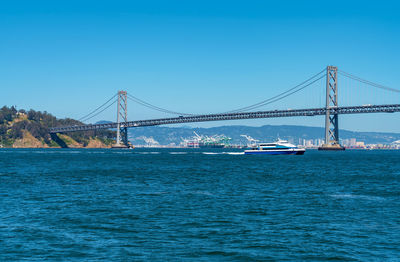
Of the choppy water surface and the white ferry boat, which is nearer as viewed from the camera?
the choppy water surface

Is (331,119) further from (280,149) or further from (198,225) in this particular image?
(198,225)

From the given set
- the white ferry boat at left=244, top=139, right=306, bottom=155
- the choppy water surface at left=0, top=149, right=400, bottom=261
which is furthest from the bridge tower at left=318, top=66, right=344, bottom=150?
the choppy water surface at left=0, top=149, right=400, bottom=261

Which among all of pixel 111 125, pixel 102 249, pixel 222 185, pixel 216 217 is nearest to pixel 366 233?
pixel 216 217

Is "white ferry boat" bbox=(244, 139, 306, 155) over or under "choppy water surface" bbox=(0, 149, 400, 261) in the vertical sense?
over

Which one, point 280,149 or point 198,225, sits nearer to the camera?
point 198,225

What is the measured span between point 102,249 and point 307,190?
18820 mm

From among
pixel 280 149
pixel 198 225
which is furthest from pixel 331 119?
pixel 198 225

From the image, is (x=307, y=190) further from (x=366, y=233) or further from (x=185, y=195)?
(x=366, y=233)

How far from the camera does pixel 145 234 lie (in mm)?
15672

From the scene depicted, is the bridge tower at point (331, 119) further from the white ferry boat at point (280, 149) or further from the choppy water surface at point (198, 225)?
the choppy water surface at point (198, 225)

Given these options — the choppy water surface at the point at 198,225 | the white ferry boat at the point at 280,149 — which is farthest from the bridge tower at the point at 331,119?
the choppy water surface at the point at 198,225

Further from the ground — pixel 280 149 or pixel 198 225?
pixel 280 149

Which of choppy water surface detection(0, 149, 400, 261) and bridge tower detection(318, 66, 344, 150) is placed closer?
choppy water surface detection(0, 149, 400, 261)

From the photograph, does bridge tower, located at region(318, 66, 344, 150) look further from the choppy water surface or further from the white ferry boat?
the choppy water surface
